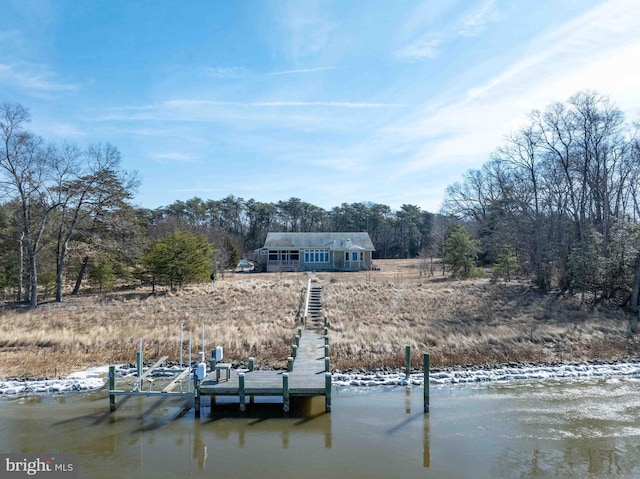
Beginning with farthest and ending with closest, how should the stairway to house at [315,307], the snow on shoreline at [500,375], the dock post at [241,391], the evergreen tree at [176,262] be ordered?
the evergreen tree at [176,262], the stairway to house at [315,307], the snow on shoreline at [500,375], the dock post at [241,391]

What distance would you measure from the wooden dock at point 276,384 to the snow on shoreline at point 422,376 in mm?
1471

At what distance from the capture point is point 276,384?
12438 millimetres

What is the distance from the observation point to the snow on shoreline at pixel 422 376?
14.4 metres

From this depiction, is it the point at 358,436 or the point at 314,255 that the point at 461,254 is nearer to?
the point at 314,255

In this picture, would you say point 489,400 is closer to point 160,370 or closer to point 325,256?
point 160,370

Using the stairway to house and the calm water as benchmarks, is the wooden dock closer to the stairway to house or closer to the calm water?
the calm water

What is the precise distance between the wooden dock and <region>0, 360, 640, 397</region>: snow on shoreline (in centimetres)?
147

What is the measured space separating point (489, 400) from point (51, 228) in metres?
29.4

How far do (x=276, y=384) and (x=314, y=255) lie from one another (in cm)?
3287

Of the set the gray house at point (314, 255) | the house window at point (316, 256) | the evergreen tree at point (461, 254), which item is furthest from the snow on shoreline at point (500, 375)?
the house window at point (316, 256)

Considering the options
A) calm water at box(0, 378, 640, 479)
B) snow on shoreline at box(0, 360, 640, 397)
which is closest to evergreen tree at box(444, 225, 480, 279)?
→ snow on shoreline at box(0, 360, 640, 397)

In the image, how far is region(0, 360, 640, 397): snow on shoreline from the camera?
14.4m

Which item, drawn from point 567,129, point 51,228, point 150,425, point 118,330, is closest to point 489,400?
point 150,425

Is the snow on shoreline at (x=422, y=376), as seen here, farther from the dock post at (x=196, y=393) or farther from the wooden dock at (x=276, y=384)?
the dock post at (x=196, y=393)
